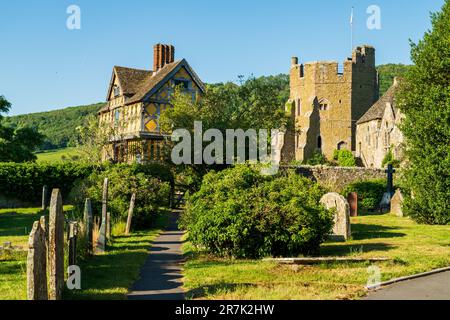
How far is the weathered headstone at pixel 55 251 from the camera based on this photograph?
9.16 meters

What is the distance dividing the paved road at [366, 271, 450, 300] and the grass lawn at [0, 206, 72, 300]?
6.53 meters

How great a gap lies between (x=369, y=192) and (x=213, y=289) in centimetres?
2659

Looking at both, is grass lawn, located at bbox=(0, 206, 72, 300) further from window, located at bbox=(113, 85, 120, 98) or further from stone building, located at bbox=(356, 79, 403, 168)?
stone building, located at bbox=(356, 79, 403, 168)

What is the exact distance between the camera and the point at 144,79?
46.0 metres

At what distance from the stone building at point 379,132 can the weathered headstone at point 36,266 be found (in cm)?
4713

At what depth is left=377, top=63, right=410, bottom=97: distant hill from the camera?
317ft

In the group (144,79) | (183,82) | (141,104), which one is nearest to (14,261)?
(141,104)

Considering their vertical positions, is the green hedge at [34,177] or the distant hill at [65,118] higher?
the distant hill at [65,118]

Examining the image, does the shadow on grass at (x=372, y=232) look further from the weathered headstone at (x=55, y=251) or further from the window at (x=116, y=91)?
the window at (x=116, y=91)

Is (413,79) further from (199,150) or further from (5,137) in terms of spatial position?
(5,137)

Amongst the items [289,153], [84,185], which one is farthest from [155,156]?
[289,153]

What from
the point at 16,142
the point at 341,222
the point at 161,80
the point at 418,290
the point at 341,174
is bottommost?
the point at 418,290

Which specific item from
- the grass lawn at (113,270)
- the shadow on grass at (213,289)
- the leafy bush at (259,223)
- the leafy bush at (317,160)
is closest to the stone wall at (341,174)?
the grass lawn at (113,270)

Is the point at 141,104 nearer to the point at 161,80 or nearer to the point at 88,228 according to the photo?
the point at 161,80
